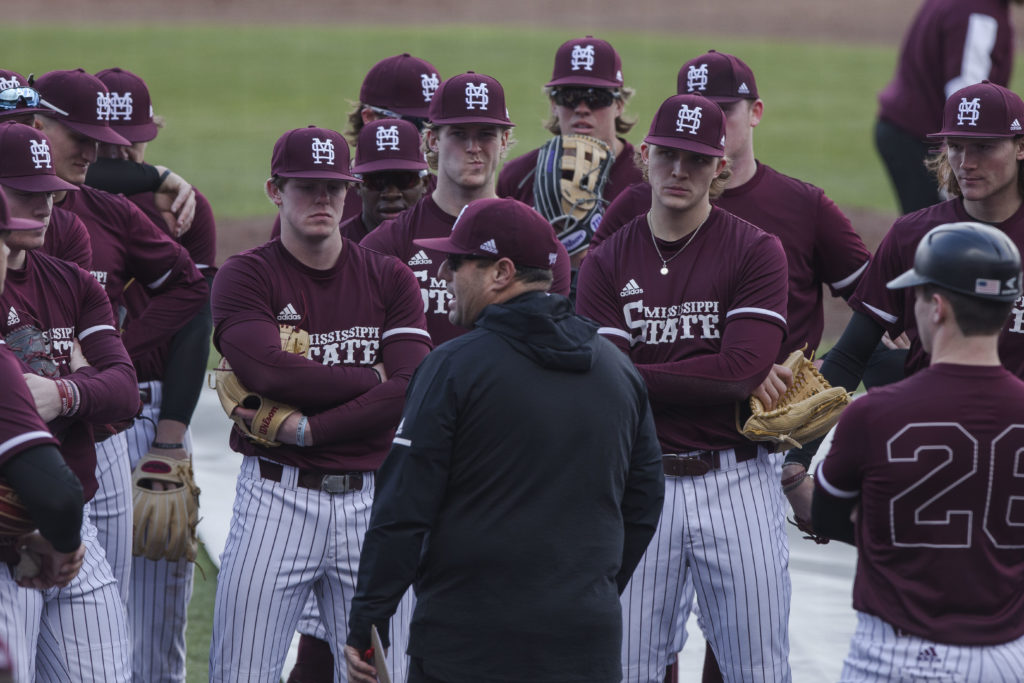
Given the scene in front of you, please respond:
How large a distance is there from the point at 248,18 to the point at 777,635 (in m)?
29.5

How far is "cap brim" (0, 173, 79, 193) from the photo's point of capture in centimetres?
423

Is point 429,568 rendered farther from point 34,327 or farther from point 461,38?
point 461,38

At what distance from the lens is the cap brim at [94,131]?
504 centimetres

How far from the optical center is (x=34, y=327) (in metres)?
4.12

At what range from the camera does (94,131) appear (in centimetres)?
507

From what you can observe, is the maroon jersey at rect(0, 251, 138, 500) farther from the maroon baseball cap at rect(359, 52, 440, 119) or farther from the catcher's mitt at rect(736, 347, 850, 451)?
the maroon baseball cap at rect(359, 52, 440, 119)

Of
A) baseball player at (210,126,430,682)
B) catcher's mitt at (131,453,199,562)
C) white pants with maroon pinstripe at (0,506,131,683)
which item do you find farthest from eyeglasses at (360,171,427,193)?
white pants with maroon pinstripe at (0,506,131,683)

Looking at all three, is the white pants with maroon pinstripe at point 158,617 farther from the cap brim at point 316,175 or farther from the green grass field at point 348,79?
the green grass field at point 348,79

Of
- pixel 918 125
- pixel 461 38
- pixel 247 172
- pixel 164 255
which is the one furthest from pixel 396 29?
pixel 164 255

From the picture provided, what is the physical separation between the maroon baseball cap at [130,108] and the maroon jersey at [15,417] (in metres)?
2.29

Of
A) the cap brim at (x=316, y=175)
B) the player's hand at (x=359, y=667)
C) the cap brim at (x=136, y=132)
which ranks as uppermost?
the cap brim at (x=316, y=175)

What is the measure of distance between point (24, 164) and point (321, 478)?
4.27 feet

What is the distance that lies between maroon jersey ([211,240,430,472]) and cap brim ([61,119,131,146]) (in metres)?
0.93

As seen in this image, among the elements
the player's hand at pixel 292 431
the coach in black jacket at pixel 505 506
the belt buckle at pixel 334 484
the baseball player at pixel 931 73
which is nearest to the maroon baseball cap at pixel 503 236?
the coach in black jacket at pixel 505 506
